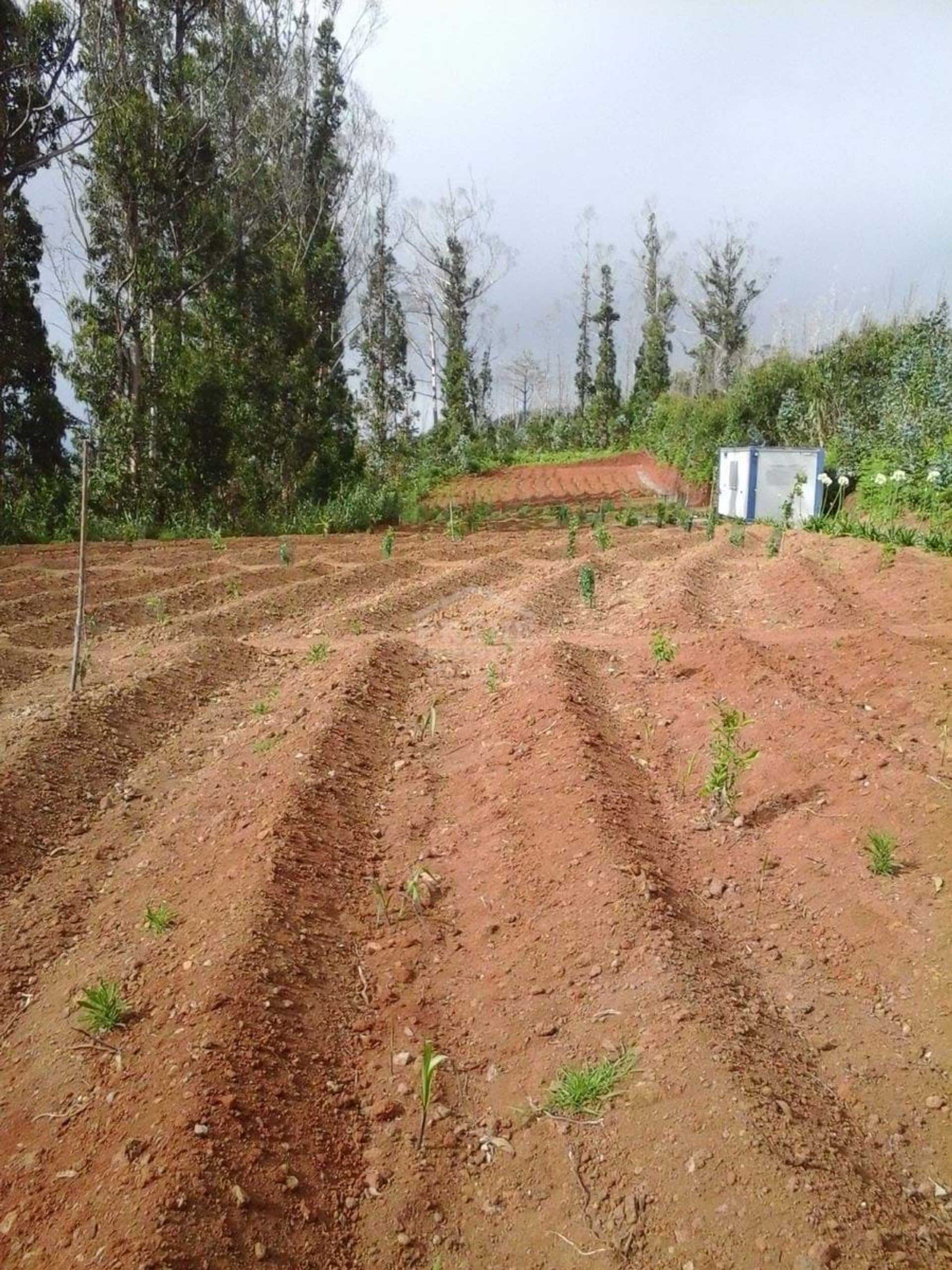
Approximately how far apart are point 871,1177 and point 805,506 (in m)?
13.6

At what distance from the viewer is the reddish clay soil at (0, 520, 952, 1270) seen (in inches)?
78.2

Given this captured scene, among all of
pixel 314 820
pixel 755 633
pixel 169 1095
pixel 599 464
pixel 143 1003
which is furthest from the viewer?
pixel 599 464

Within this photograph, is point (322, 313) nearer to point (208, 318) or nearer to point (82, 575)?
point (208, 318)

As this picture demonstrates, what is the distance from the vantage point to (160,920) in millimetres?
3129

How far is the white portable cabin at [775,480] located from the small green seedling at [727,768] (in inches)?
433

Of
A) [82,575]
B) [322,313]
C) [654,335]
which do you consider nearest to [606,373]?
[654,335]

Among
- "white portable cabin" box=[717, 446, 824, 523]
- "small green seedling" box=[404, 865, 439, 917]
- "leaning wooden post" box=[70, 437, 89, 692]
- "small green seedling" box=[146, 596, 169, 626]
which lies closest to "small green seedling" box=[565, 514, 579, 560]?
"white portable cabin" box=[717, 446, 824, 523]

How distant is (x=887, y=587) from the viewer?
788 cm

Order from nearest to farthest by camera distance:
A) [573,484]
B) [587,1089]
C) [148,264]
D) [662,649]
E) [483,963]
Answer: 1. [587,1089]
2. [483,963]
3. [662,649]
4. [148,264]
5. [573,484]

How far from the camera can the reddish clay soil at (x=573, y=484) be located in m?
22.5

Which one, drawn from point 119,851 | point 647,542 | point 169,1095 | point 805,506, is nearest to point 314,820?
point 119,851

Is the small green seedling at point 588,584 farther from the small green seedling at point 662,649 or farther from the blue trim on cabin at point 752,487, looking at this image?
the blue trim on cabin at point 752,487

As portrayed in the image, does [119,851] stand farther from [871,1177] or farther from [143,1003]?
[871,1177]

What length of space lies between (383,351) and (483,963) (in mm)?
30156
